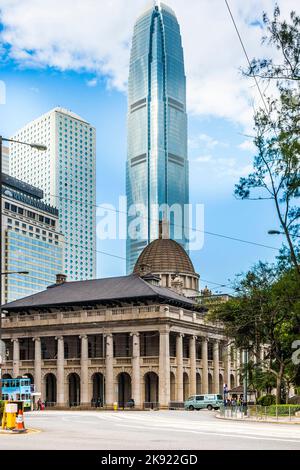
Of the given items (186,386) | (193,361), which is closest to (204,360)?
(193,361)

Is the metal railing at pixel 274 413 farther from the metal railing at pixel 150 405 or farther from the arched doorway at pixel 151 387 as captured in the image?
the arched doorway at pixel 151 387

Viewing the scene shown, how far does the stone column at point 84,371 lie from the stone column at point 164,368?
36.5 ft

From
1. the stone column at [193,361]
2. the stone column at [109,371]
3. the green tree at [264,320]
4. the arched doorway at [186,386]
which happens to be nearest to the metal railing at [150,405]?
the stone column at [109,371]

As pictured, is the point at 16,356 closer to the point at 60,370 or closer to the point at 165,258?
the point at 60,370

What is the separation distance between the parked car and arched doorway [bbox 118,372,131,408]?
1781 centimetres

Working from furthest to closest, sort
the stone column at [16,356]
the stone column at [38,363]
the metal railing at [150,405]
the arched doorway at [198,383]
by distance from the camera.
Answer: the stone column at [16,356] → the stone column at [38,363] → the arched doorway at [198,383] → the metal railing at [150,405]

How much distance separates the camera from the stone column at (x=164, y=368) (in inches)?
3768

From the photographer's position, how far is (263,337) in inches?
2606

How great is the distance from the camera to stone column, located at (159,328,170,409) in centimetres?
9571

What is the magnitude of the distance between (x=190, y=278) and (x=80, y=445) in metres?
113

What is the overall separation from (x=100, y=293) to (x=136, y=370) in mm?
14012

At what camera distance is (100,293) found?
109m
